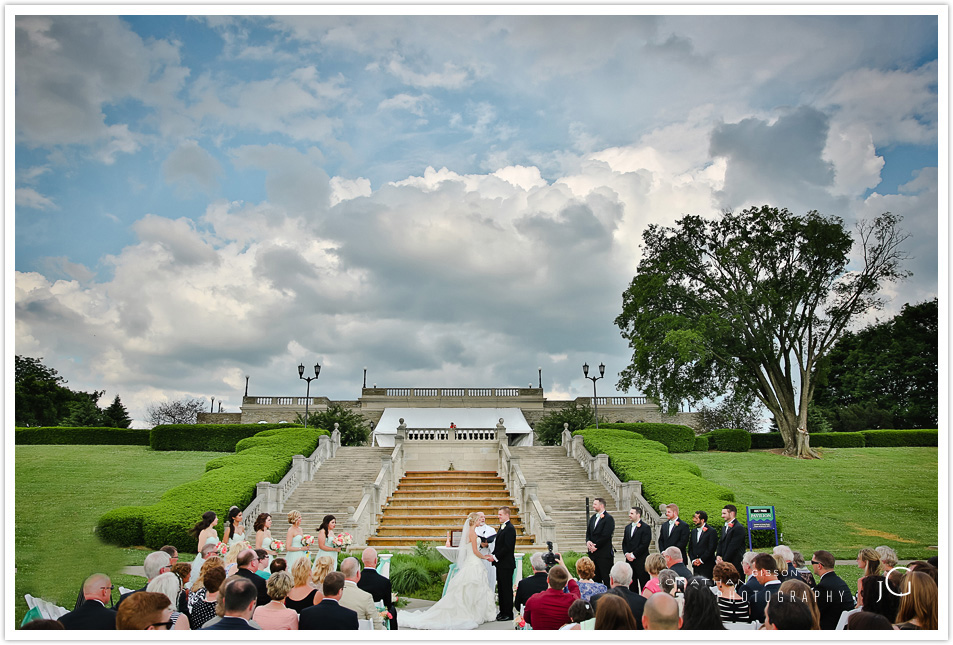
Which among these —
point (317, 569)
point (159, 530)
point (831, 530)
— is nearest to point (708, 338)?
point (831, 530)

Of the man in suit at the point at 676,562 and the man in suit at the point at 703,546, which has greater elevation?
the man in suit at the point at 676,562

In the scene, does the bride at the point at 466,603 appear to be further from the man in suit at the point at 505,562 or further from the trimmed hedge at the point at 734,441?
the trimmed hedge at the point at 734,441

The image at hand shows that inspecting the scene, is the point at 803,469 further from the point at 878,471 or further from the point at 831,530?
the point at 831,530

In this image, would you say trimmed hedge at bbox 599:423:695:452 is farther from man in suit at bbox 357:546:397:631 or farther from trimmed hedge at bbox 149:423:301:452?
man in suit at bbox 357:546:397:631

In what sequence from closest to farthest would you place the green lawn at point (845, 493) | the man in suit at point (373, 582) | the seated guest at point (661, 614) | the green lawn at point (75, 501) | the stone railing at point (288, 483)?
the seated guest at point (661, 614) → the man in suit at point (373, 582) → the green lawn at point (75, 501) → the green lawn at point (845, 493) → the stone railing at point (288, 483)

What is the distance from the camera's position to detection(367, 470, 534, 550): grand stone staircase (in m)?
17.2

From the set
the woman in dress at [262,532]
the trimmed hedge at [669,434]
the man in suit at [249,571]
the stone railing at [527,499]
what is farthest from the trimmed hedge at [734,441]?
the man in suit at [249,571]

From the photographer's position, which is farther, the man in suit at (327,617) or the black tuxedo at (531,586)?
the black tuxedo at (531,586)

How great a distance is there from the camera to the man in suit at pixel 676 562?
6.66 m

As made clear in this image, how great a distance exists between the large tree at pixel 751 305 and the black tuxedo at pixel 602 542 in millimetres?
17485

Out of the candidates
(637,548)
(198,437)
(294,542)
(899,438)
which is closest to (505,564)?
(637,548)

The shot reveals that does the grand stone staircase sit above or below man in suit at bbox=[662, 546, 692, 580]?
below

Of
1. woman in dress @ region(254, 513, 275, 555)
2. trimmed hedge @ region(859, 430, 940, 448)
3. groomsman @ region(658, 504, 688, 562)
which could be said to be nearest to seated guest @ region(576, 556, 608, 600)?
groomsman @ region(658, 504, 688, 562)

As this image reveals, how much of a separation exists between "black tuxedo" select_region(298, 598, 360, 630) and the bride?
141 inches
